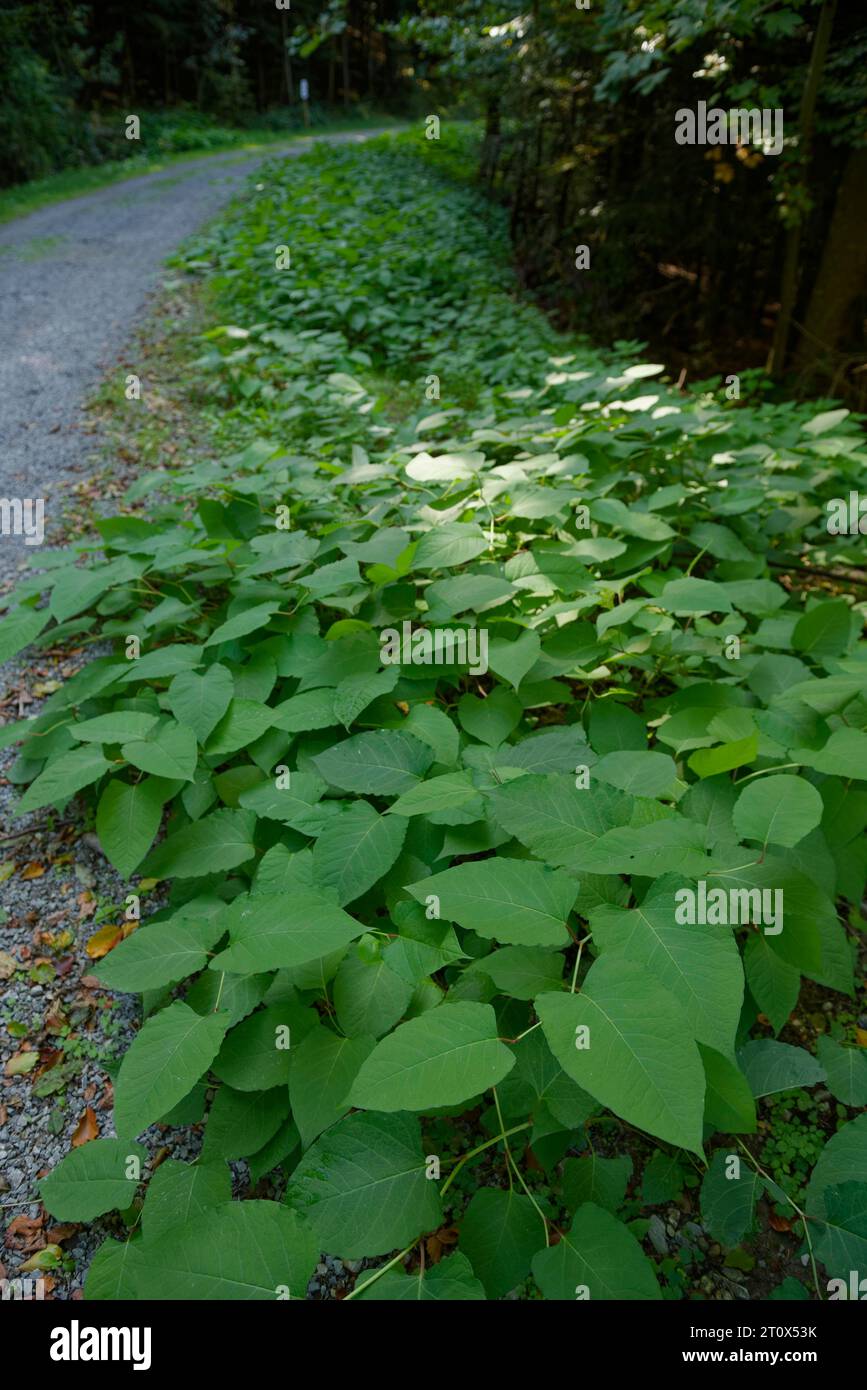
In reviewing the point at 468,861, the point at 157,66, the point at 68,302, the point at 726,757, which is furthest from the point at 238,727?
the point at 157,66

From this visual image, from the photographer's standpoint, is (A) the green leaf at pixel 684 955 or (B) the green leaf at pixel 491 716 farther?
(B) the green leaf at pixel 491 716

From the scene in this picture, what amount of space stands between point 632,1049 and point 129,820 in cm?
134

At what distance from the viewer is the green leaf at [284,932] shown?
1339 mm

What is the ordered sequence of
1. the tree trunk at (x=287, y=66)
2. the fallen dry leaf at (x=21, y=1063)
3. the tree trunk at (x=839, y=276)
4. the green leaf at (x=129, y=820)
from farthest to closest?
the tree trunk at (x=287, y=66), the tree trunk at (x=839, y=276), the green leaf at (x=129, y=820), the fallen dry leaf at (x=21, y=1063)

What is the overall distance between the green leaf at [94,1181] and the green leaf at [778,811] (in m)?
1.31

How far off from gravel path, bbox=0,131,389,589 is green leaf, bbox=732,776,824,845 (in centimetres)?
317

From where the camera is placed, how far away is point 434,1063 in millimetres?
1155

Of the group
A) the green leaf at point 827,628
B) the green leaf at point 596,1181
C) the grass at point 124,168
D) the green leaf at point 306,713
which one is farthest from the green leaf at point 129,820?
the grass at point 124,168

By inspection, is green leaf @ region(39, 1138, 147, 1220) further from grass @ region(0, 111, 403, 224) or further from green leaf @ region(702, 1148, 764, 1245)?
grass @ region(0, 111, 403, 224)

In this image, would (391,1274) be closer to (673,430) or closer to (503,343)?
(673,430)

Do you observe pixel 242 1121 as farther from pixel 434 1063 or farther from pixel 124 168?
pixel 124 168

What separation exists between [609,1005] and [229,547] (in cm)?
210

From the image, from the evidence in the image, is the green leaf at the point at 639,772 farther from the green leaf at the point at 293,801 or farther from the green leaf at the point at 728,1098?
the green leaf at the point at 293,801

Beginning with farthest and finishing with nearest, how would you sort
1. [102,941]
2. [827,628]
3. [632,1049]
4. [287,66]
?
[287,66]
[827,628]
[102,941]
[632,1049]
